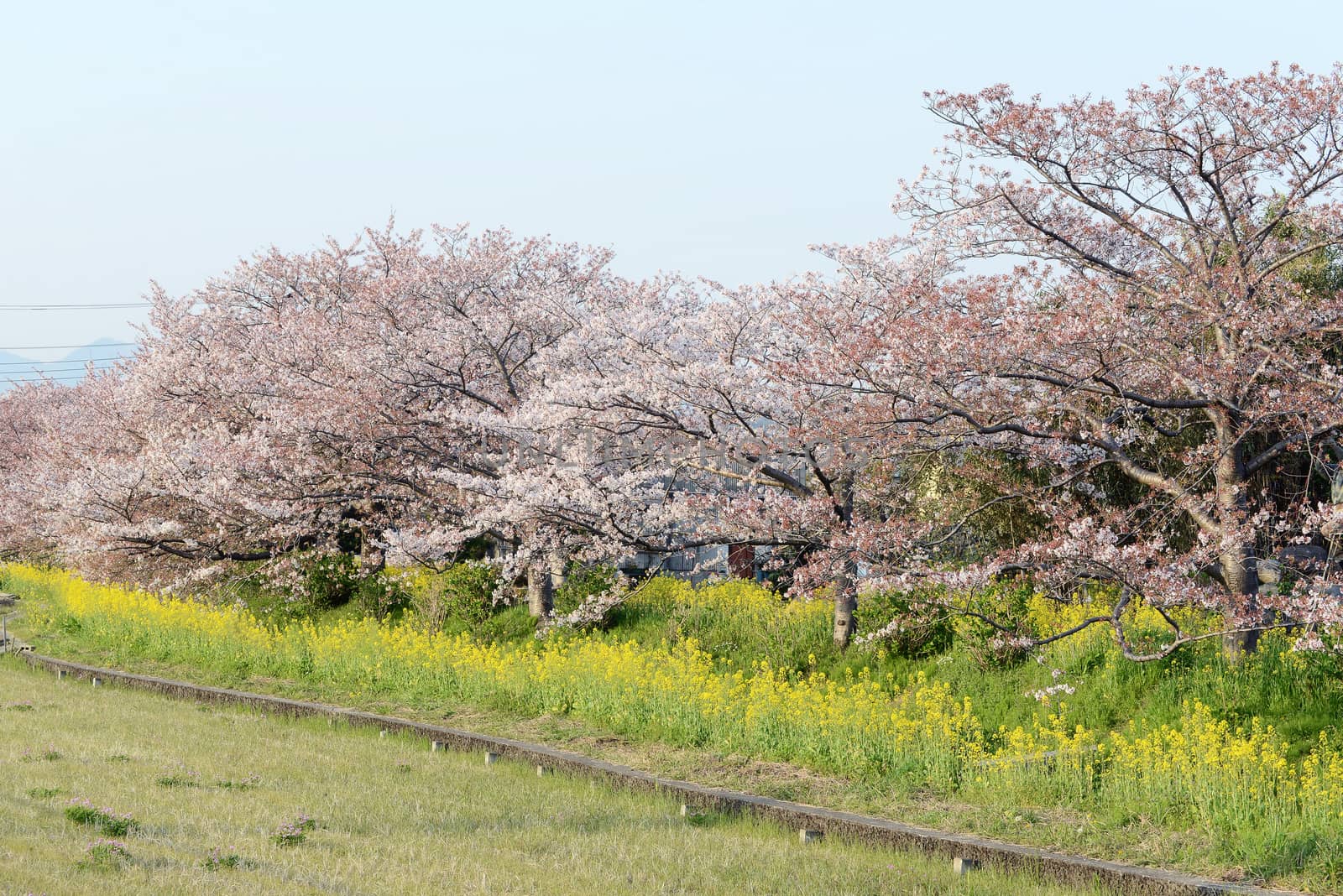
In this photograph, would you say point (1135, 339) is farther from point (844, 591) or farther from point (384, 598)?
A: point (384, 598)

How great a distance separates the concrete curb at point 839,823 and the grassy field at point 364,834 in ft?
0.59

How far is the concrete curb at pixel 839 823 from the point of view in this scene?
716 centimetres

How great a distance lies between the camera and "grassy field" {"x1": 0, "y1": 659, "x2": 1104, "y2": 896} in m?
6.50

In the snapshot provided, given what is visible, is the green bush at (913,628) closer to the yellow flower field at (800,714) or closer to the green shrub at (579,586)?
the yellow flower field at (800,714)

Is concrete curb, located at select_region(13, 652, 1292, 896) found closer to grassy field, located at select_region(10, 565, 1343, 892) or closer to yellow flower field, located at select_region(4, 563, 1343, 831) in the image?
grassy field, located at select_region(10, 565, 1343, 892)

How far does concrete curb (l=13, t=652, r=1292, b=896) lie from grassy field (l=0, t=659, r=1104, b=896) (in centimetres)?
18

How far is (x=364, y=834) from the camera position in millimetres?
7867

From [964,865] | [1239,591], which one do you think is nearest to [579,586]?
[1239,591]

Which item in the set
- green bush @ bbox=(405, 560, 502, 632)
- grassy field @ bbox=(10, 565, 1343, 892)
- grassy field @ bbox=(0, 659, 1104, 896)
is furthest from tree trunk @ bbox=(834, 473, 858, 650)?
green bush @ bbox=(405, 560, 502, 632)

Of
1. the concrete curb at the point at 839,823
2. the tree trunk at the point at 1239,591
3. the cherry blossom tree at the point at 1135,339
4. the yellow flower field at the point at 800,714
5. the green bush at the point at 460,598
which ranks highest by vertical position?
the cherry blossom tree at the point at 1135,339

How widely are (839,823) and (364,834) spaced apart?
3.46m

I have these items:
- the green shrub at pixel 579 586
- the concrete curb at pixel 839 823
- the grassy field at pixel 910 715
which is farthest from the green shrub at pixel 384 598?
the concrete curb at pixel 839 823

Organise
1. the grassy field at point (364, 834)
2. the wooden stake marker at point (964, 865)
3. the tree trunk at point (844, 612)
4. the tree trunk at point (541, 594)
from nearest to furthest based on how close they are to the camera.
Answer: the grassy field at point (364, 834), the wooden stake marker at point (964, 865), the tree trunk at point (844, 612), the tree trunk at point (541, 594)

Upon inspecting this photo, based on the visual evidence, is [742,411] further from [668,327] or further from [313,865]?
[313,865]
